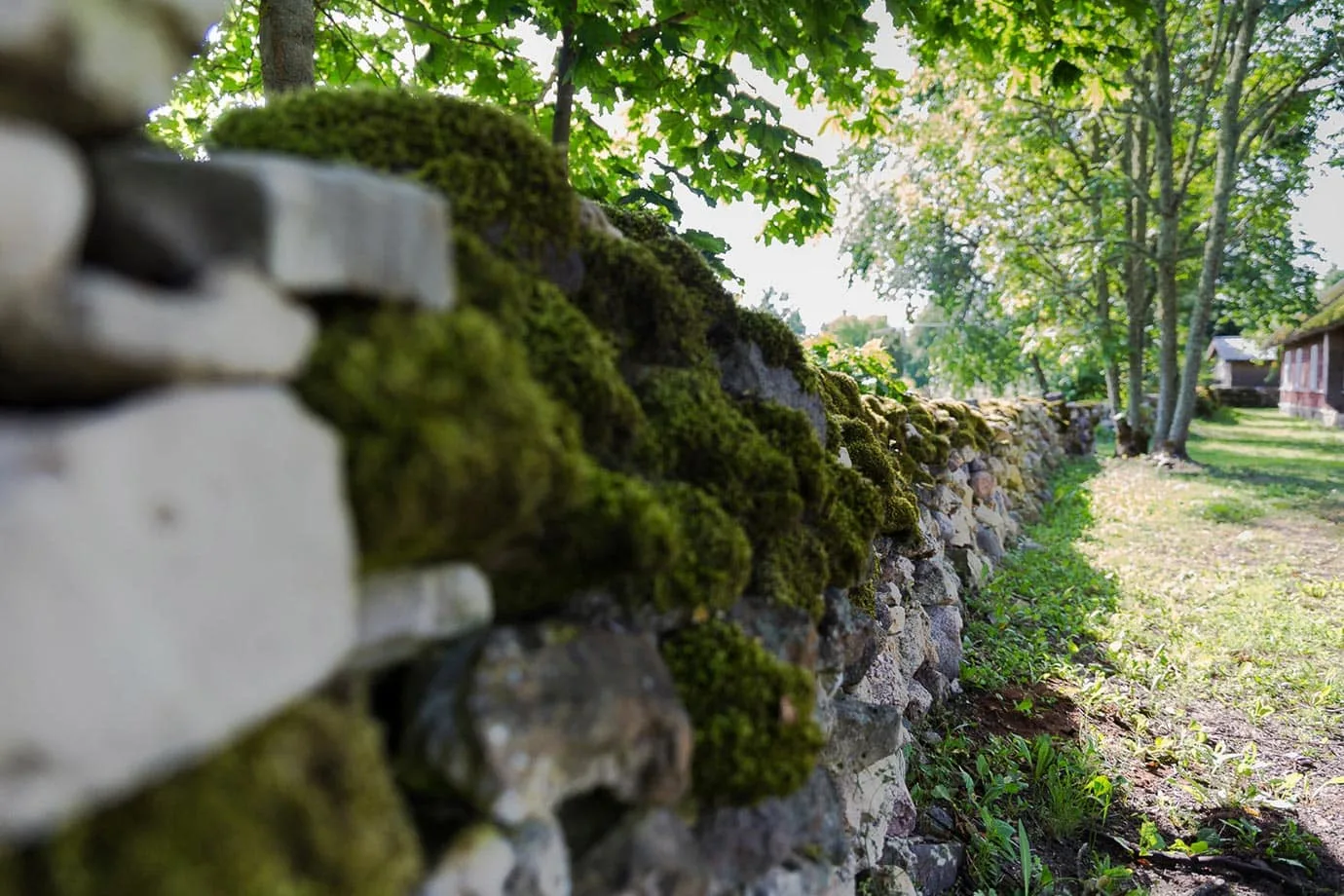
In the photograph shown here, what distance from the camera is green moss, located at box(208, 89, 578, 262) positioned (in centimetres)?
123

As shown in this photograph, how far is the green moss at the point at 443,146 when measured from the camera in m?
1.23

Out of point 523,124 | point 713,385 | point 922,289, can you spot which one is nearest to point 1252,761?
point 713,385

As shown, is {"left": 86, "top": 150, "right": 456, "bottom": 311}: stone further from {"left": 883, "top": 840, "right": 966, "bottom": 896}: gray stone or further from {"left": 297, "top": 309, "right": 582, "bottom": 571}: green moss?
{"left": 883, "top": 840, "right": 966, "bottom": 896}: gray stone

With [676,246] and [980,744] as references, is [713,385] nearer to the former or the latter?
[676,246]

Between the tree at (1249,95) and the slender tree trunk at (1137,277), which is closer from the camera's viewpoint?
the tree at (1249,95)

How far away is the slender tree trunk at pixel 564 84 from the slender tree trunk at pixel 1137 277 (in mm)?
13711

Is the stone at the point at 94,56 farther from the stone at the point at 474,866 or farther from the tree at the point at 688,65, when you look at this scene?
the tree at the point at 688,65

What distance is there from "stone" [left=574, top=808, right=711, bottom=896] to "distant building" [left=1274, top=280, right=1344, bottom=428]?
91.1 feet

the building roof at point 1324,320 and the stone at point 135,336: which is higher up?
the building roof at point 1324,320

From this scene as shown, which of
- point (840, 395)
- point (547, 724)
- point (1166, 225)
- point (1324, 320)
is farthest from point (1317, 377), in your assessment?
point (547, 724)

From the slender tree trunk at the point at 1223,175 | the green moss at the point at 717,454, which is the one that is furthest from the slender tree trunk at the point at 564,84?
the slender tree trunk at the point at 1223,175

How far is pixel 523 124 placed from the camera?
4.79ft

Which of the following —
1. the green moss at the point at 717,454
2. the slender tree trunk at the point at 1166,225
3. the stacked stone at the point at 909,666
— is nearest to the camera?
the green moss at the point at 717,454

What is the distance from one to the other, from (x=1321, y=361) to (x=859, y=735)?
1165 inches
